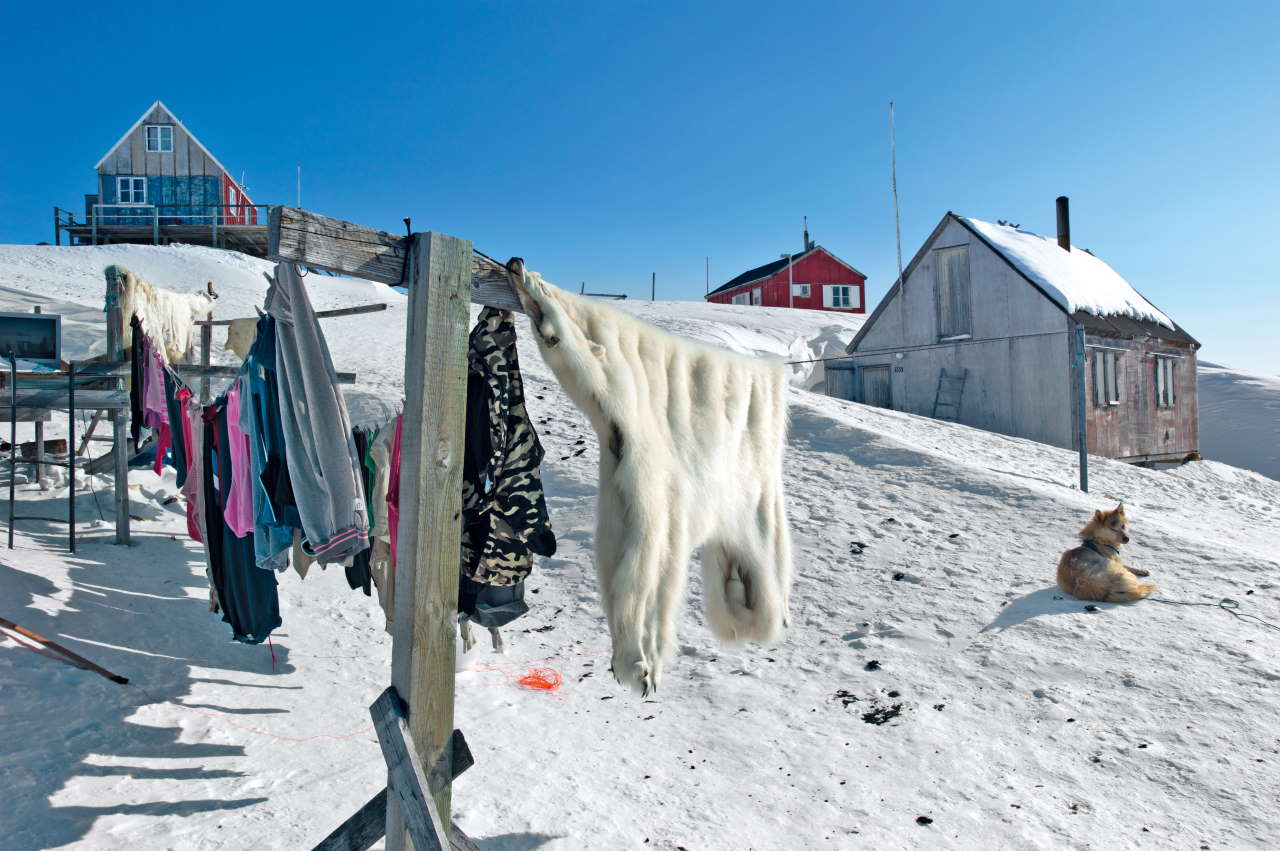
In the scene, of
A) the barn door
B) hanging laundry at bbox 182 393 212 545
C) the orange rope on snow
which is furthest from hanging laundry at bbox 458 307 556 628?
the barn door

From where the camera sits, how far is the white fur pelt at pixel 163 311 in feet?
27.0

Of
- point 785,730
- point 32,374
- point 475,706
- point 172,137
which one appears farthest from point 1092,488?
point 172,137

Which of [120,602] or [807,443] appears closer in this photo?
[120,602]

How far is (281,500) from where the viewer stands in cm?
356

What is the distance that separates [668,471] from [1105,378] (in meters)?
17.1

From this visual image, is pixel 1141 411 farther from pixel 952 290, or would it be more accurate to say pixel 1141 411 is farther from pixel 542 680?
pixel 542 680

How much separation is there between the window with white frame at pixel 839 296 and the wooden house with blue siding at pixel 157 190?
29.2m

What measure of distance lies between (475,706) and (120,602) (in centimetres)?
354

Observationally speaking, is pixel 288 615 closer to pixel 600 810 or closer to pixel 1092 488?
pixel 600 810

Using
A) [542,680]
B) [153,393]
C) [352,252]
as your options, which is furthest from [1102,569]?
[153,393]

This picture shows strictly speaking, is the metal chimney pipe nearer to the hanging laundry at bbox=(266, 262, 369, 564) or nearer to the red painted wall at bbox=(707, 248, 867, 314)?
the red painted wall at bbox=(707, 248, 867, 314)

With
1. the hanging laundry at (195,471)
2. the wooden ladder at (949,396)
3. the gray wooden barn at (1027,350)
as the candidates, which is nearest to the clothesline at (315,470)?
the hanging laundry at (195,471)

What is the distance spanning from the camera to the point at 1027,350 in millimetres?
16266

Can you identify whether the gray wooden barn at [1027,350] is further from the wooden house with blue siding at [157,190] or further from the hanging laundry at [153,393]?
the wooden house with blue siding at [157,190]
